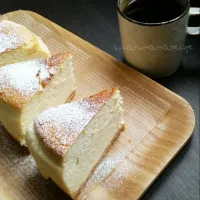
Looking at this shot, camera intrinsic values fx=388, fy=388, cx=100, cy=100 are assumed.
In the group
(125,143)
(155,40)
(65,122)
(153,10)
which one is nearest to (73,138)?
(65,122)

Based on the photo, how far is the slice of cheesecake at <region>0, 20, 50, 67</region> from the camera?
→ 4.80 feet

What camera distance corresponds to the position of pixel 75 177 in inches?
48.1

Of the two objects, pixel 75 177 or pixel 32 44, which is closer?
pixel 75 177

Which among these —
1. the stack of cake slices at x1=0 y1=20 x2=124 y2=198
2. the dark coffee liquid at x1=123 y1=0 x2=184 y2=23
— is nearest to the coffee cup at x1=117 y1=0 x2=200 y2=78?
the dark coffee liquid at x1=123 y1=0 x2=184 y2=23

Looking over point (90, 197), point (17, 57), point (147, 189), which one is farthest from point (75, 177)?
point (17, 57)

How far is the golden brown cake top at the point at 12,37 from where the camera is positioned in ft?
4.80

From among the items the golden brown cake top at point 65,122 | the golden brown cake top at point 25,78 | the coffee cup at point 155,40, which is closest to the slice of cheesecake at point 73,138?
the golden brown cake top at point 65,122

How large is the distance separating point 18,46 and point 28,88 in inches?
8.9

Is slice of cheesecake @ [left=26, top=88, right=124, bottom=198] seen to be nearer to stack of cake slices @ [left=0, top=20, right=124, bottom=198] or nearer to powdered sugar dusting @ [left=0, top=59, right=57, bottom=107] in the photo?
stack of cake slices @ [left=0, top=20, right=124, bottom=198]

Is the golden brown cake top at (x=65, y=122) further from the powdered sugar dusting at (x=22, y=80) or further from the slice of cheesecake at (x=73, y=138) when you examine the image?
the powdered sugar dusting at (x=22, y=80)

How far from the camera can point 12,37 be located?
4.90ft

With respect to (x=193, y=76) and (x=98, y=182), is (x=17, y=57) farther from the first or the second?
(x=193, y=76)

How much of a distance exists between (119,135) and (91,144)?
15cm

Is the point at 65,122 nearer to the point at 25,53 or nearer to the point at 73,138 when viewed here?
the point at 73,138
